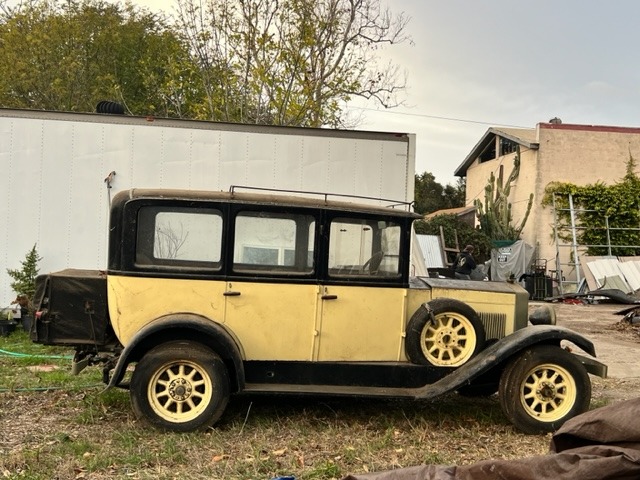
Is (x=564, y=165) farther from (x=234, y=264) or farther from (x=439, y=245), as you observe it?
(x=234, y=264)

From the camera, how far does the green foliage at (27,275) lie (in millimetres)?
9344

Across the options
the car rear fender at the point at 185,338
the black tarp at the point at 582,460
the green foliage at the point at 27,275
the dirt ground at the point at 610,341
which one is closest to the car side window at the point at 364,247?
the car rear fender at the point at 185,338

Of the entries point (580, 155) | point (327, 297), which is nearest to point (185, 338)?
point (327, 297)

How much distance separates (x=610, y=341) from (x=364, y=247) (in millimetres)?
7941

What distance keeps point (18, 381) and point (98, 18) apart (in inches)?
1035

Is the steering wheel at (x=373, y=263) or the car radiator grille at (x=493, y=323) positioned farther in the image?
the car radiator grille at (x=493, y=323)

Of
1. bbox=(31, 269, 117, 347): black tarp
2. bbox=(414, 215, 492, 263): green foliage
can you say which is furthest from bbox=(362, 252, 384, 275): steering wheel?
bbox=(414, 215, 492, 263): green foliage

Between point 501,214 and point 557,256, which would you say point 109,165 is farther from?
point 501,214

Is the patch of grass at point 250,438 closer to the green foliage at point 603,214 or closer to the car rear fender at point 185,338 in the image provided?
A: the car rear fender at point 185,338

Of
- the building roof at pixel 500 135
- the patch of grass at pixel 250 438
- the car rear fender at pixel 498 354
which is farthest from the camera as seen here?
the building roof at pixel 500 135

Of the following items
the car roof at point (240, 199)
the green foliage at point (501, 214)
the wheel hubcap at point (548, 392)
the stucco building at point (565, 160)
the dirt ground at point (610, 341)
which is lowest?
the dirt ground at point (610, 341)

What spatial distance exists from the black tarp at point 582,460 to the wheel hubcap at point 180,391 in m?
2.35

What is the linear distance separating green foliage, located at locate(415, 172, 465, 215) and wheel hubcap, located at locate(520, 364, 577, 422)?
142ft

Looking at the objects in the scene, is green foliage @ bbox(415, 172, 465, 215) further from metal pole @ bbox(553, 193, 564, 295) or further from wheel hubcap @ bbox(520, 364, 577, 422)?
wheel hubcap @ bbox(520, 364, 577, 422)
